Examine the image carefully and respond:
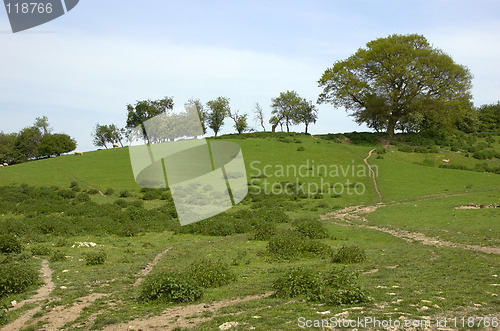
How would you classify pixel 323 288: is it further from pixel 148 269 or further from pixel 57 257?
pixel 57 257

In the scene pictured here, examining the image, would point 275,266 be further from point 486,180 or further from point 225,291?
point 486,180

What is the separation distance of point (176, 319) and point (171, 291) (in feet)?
6.04

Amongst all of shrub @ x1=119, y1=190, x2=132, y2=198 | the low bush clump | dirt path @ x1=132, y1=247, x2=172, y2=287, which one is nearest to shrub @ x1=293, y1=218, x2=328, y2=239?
dirt path @ x1=132, y1=247, x2=172, y2=287

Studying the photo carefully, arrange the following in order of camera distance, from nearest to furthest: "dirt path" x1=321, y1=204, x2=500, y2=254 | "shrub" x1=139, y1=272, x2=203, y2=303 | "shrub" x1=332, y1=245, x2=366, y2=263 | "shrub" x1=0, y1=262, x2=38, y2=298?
"shrub" x1=139, y1=272, x2=203, y2=303 < "shrub" x1=0, y1=262, x2=38, y2=298 < "shrub" x1=332, y1=245, x2=366, y2=263 < "dirt path" x1=321, y1=204, x2=500, y2=254

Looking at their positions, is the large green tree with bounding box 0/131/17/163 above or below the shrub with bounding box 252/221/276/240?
above

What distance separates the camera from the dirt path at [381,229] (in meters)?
20.6

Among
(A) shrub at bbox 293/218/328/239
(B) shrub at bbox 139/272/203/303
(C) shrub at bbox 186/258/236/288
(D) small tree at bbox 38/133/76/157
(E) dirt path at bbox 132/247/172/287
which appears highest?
(D) small tree at bbox 38/133/76/157

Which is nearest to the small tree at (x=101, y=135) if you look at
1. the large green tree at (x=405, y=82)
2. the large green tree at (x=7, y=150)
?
the large green tree at (x=7, y=150)

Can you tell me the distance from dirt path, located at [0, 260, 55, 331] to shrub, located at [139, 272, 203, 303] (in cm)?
316

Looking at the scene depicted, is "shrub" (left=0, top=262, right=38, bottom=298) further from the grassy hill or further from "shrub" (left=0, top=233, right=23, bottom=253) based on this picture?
"shrub" (left=0, top=233, right=23, bottom=253)

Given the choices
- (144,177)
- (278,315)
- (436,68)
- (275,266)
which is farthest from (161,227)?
(436,68)

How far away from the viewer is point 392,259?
18.0m

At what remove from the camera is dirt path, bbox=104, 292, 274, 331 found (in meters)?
9.98

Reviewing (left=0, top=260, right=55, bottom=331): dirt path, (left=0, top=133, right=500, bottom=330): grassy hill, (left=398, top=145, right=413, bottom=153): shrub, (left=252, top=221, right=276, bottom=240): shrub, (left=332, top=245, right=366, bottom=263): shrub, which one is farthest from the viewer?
(left=398, top=145, right=413, bottom=153): shrub
